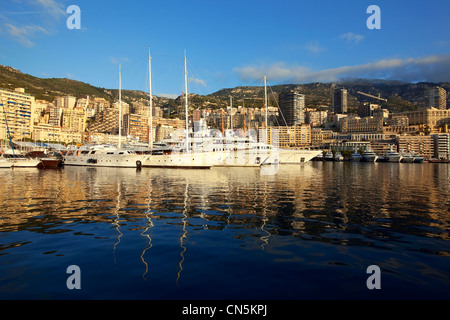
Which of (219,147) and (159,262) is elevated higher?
(219,147)

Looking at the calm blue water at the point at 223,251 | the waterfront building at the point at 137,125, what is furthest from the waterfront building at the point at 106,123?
the calm blue water at the point at 223,251

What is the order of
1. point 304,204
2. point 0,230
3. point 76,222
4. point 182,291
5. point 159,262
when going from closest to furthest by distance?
1. point 182,291
2. point 159,262
3. point 0,230
4. point 76,222
5. point 304,204

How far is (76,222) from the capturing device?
945 cm

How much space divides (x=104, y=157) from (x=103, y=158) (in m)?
0.36

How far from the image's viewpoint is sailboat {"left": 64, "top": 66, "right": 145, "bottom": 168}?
158ft

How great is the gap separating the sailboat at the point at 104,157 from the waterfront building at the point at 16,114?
77.2 meters

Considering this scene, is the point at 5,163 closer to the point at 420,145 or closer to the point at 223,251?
the point at 223,251

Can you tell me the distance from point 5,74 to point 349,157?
23093 cm

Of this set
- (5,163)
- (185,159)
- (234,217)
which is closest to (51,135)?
(5,163)

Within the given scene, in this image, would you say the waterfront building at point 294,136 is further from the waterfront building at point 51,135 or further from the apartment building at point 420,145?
the waterfront building at point 51,135

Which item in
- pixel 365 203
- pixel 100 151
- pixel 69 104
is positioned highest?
pixel 69 104

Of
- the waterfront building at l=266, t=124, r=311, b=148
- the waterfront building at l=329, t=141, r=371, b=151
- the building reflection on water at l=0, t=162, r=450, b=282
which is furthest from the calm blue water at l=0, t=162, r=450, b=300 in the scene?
the waterfront building at l=266, t=124, r=311, b=148
